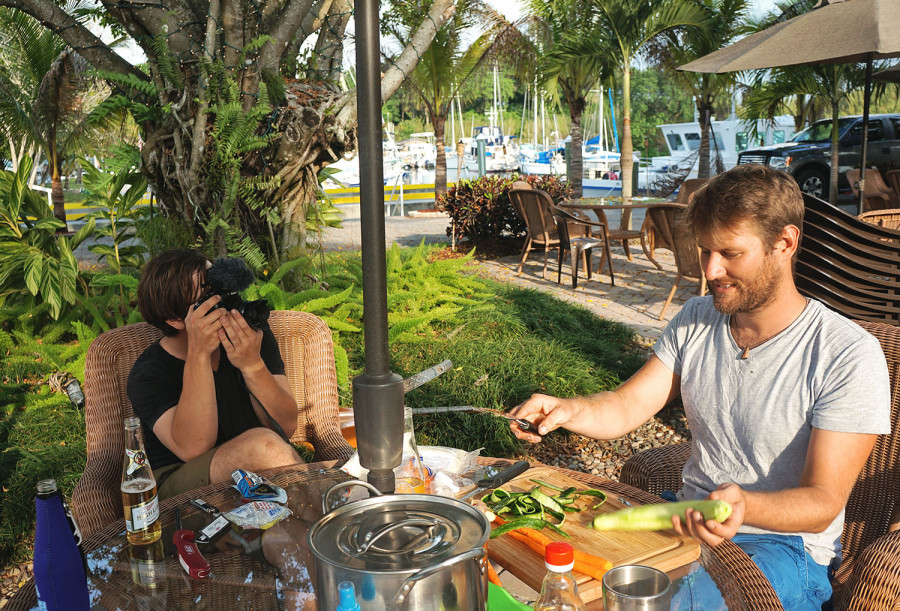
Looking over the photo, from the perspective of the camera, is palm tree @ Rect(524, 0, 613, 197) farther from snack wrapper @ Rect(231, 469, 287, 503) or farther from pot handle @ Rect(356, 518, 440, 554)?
pot handle @ Rect(356, 518, 440, 554)

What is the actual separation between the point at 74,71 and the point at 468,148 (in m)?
45.5

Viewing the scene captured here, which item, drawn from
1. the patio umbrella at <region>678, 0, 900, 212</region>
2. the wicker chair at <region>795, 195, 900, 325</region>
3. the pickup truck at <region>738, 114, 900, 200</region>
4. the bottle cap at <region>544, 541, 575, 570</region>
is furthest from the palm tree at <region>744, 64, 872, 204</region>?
the bottle cap at <region>544, 541, 575, 570</region>

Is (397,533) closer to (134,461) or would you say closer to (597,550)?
(597,550)

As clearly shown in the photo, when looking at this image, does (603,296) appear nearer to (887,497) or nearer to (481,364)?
(481,364)

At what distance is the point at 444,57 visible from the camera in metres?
17.0

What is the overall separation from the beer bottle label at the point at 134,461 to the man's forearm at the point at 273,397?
0.70 metres

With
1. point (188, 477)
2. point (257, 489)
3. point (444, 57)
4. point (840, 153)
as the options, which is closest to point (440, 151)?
point (444, 57)

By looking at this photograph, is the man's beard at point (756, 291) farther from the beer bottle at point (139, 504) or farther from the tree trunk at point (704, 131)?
the tree trunk at point (704, 131)

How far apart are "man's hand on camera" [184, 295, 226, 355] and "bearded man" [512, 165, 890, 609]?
42.0 inches

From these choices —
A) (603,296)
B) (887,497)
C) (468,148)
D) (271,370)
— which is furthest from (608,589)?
(468,148)

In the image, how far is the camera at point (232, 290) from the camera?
2.53 meters

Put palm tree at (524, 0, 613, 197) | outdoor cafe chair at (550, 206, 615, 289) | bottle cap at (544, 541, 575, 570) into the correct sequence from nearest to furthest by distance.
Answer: bottle cap at (544, 541, 575, 570), outdoor cafe chair at (550, 206, 615, 289), palm tree at (524, 0, 613, 197)

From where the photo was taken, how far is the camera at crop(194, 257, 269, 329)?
2.53m

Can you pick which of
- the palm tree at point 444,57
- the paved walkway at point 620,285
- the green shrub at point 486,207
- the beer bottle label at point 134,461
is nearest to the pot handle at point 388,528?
the beer bottle label at point 134,461
